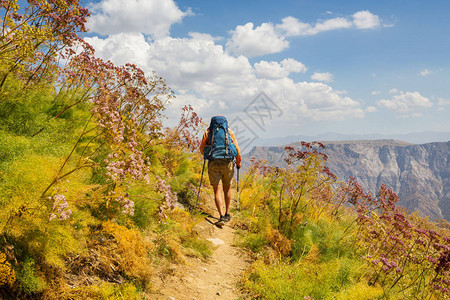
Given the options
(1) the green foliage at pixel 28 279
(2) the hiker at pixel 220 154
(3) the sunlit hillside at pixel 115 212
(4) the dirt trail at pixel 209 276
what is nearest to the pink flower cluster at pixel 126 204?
(3) the sunlit hillside at pixel 115 212

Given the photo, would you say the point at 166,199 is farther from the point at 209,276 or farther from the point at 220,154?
the point at 220,154

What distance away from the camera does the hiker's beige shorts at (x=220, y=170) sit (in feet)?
23.2

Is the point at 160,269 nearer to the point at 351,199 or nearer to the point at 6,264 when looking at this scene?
the point at 6,264

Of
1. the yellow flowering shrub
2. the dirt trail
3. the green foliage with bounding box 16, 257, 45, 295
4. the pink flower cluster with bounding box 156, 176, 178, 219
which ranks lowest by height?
the dirt trail

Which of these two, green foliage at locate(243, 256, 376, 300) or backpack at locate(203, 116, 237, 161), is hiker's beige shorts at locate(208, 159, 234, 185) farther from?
green foliage at locate(243, 256, 376, 300)

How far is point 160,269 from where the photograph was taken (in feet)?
13.6

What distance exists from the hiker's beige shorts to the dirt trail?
4.44 feet

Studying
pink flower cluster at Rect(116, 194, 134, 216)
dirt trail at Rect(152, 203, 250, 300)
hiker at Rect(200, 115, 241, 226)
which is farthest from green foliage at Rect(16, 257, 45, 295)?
hiker at Rect(200, 115, 241, 226)

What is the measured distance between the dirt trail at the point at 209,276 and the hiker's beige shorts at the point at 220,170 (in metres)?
1.35

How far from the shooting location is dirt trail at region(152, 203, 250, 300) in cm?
391

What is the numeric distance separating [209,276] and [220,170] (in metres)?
2.93

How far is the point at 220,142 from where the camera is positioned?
7.12 m

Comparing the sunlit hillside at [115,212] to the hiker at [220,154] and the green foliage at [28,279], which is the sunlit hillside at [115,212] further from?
the hiker at [220,154]

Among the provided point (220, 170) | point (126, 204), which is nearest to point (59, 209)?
point (126, 204)
